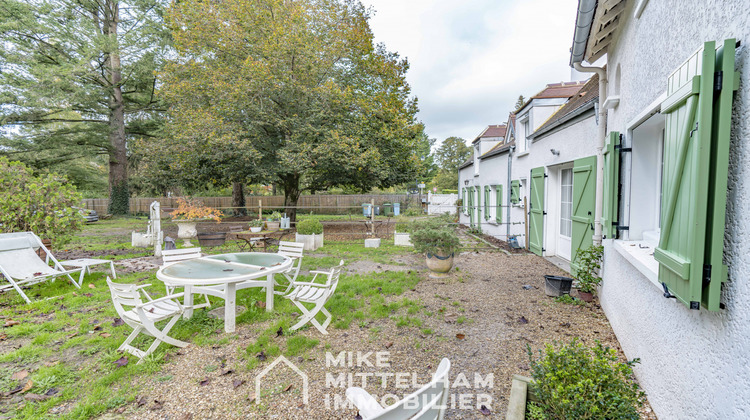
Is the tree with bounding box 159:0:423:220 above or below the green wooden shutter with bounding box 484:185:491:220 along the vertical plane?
above

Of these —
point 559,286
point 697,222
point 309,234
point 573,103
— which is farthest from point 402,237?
point 697,222

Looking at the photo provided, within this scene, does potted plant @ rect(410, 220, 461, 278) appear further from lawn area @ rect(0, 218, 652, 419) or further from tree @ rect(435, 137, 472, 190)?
tree @ rect(435, 137, 472, 190)

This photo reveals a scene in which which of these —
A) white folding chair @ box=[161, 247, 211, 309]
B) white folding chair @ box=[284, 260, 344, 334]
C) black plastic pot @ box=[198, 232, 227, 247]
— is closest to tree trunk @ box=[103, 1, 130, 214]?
black plastic pot @ box=[198, 232, 227, 247]

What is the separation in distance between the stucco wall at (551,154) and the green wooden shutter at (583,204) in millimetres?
299

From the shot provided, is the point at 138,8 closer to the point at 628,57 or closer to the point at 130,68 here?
the point at 130,68

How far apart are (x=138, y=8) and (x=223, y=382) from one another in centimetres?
2292

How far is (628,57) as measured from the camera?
350 cm

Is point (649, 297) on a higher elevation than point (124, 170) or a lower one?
lower

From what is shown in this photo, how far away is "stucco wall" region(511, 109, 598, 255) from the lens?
5.73 metres

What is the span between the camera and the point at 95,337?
139 inches

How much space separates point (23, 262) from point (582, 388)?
7553 mm

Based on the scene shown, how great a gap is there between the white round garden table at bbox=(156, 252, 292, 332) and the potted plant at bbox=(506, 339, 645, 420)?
305cm

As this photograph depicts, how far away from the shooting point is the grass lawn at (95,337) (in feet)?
8.35

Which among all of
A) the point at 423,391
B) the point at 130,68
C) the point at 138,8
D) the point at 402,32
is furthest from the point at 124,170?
the point at 423,391
